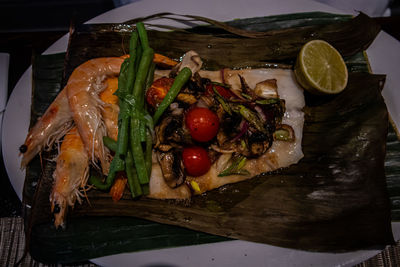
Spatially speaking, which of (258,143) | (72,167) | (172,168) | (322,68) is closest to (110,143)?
(72,167)

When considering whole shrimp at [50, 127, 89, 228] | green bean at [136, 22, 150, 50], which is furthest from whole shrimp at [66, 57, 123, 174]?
green bean at [136, 22, 150, 50]

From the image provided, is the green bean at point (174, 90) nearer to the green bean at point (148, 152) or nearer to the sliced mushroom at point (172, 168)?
the green bean at point (148, 152)

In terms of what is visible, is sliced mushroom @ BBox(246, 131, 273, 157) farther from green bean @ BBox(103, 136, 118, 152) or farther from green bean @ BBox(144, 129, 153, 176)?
green bean @ BBox(103, 136, 118, 152)

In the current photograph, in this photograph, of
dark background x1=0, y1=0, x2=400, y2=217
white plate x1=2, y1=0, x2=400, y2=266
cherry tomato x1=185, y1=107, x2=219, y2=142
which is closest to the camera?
cherry tomato x1=185, y1=107, x2=219, y2=142

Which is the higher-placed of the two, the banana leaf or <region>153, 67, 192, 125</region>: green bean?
<region>153, 67, 192, 125</region>: green bean

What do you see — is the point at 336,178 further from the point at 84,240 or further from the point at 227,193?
the point at 84,240

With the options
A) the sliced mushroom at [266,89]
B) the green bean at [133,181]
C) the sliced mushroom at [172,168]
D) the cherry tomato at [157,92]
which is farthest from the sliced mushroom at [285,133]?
the green bean at [133,181]

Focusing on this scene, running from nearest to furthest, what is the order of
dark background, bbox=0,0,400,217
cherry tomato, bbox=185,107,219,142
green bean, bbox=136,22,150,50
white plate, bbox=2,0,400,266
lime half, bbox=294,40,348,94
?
cherry tomato, bbox=185,107,219,142 → white plate, bbox=2,0,400,266 → lime half, bbox=294,40,348,94 → green bean, bbox=136,22,150,50 → dark background, bbox=0,0,400,217

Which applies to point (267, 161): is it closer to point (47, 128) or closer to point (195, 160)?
point (195, 160)
